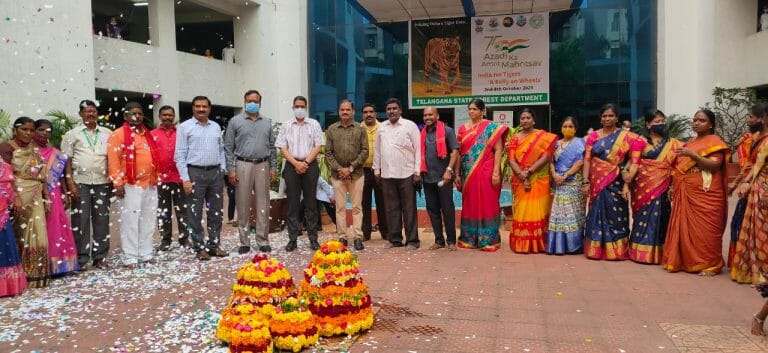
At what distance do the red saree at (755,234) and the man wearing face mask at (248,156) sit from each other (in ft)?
14.8

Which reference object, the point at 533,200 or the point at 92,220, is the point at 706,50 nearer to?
the point at 533,200

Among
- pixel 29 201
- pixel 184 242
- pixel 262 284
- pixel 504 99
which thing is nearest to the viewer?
pixel 262 284

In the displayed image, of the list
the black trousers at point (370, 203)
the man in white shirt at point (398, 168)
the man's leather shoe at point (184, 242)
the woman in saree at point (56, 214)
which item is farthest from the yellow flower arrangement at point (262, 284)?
the black trousers at point (370, 203)

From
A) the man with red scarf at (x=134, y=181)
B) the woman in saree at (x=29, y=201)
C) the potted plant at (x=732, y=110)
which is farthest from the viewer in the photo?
the potted plant at (x=732, y=110)

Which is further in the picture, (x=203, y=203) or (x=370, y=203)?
(x=370, y=203)

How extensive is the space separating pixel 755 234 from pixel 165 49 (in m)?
13.4

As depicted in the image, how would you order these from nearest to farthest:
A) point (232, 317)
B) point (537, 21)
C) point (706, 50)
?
1. point (232, 317)
2. point (706, 50)
3. point (537, 21)

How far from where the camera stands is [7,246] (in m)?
4.59

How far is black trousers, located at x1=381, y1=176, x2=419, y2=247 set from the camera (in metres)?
6.53

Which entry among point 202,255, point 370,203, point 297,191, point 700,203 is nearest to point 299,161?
point 297,191

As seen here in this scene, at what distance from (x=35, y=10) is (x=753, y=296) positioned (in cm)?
1167

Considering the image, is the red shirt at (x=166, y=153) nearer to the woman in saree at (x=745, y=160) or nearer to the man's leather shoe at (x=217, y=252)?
the man's leather shoe at (x=217, y=252)

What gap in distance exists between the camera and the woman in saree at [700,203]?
5094 millimetres

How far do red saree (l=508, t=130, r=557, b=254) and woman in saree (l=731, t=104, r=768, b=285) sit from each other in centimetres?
185
